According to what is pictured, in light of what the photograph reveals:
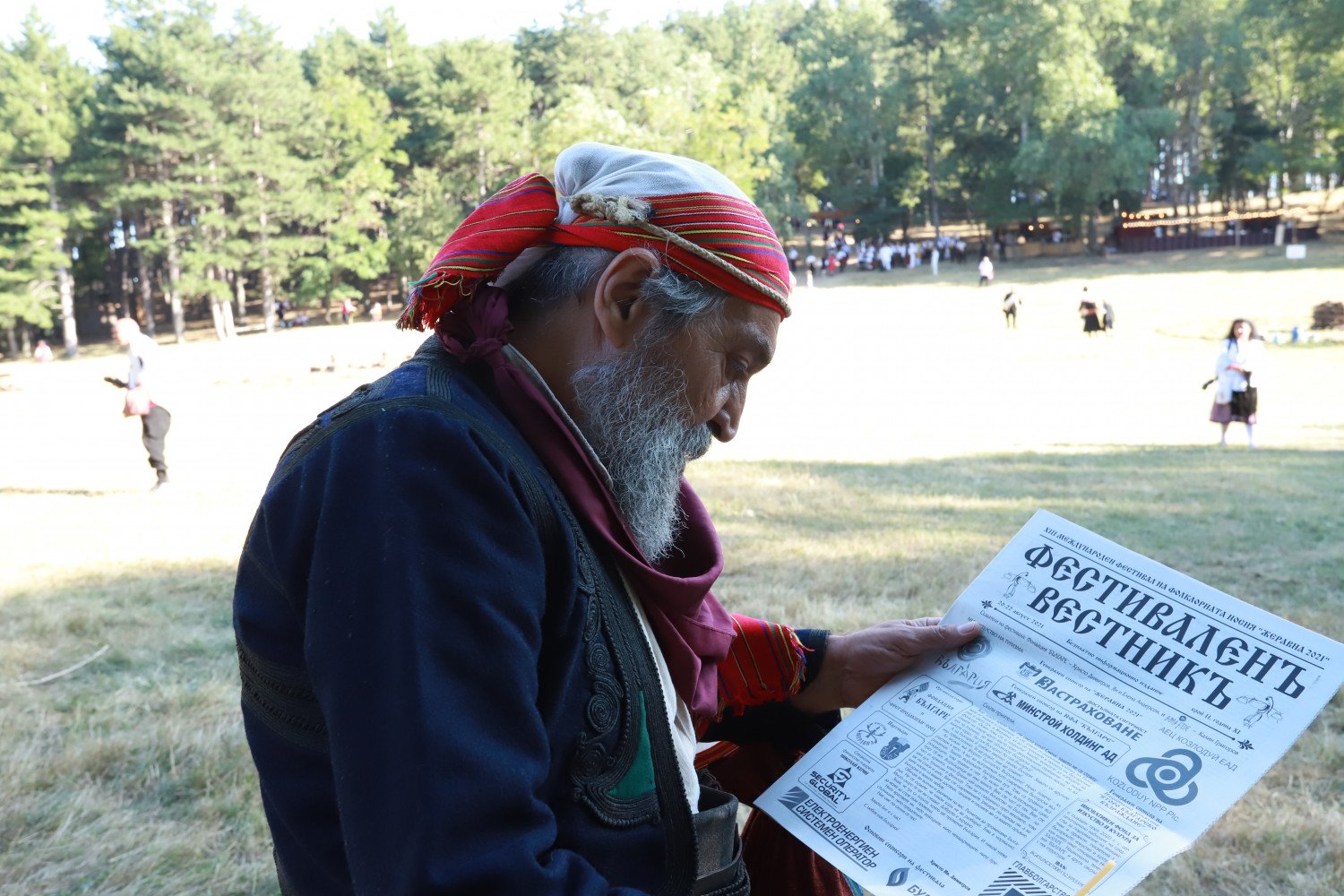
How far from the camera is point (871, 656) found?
2232 millimetres

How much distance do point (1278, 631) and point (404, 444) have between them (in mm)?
1391

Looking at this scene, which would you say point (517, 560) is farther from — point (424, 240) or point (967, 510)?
point (424, 240)

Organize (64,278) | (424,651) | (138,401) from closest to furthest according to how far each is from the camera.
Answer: (424,651)
(138,401)
(64,278)

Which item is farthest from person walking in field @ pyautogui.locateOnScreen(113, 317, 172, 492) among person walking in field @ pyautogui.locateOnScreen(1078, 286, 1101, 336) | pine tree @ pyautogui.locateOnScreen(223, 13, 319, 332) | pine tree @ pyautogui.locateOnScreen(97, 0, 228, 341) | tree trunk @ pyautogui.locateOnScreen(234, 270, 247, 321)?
tree trunk @ pyautogui.locateOnScreen(234, 270, 247, 321)

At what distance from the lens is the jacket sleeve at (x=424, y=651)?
1.20 metres

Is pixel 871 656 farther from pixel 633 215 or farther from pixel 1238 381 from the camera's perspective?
pixel 1238 381

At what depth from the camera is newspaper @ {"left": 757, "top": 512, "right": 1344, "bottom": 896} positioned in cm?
169

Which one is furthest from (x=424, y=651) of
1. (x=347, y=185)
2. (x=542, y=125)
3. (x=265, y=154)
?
(x=347, y=185)

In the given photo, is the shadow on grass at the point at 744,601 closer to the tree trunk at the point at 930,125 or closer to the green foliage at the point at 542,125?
the green foliage at the point at 542,125

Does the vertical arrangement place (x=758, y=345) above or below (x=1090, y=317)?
above

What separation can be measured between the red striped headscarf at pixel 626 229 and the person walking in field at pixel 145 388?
9688 millimetres

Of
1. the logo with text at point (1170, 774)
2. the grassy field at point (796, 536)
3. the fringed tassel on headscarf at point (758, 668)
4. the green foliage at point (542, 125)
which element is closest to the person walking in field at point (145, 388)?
the grassy field at point (796, 536)

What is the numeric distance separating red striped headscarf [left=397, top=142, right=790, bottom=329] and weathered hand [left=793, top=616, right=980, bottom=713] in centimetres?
80

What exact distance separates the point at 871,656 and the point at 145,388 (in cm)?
970
